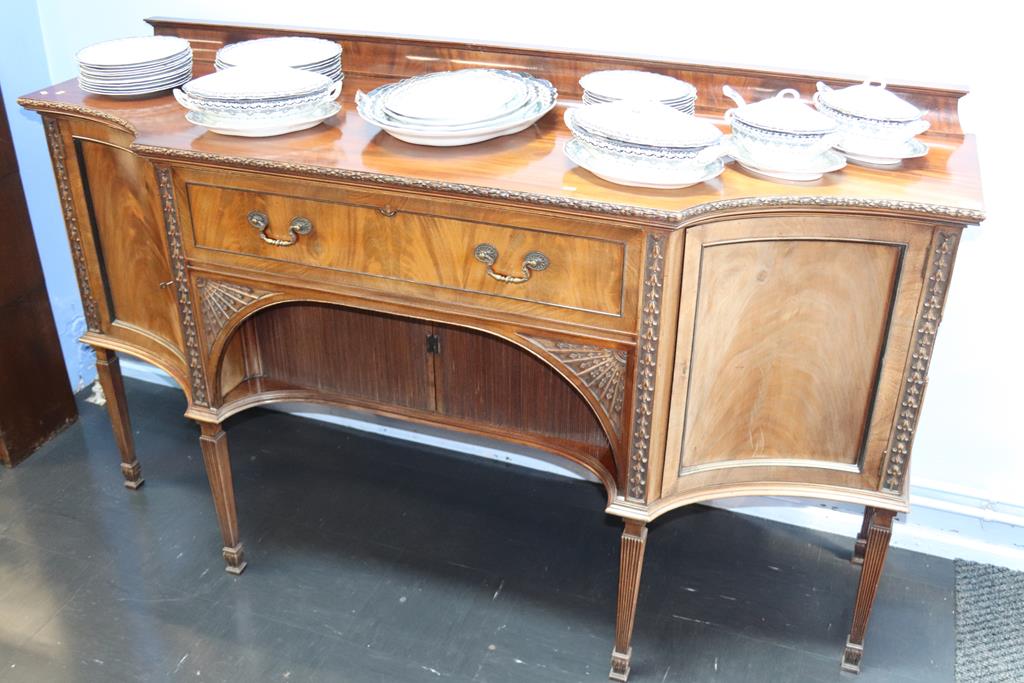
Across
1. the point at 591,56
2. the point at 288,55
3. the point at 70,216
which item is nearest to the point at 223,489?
the point at 70,216

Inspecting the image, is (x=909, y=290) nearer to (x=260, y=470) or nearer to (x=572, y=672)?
(x=572, y=672)

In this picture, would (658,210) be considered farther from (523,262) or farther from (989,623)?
(989,623)

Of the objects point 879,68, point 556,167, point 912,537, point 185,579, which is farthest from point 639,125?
point 185,579

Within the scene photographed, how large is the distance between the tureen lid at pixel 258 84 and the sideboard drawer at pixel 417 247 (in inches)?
6.0

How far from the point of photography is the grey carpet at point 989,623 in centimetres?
198

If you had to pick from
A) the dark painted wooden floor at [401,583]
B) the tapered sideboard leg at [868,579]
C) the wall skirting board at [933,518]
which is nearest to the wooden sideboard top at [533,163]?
the tapered sideboard leg at [868,579]

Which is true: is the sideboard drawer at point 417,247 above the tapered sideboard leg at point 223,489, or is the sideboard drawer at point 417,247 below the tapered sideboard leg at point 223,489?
above

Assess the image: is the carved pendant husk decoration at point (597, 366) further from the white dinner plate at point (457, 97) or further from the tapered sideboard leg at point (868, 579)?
the tapered sideboard leg at point (868, 579)

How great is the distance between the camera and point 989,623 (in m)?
2.09

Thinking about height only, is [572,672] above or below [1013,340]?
below

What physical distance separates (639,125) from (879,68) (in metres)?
0.61

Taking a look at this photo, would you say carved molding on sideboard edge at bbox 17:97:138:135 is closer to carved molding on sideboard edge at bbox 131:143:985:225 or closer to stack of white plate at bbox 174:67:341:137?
stack of white plate at bbox 174:67:341:137

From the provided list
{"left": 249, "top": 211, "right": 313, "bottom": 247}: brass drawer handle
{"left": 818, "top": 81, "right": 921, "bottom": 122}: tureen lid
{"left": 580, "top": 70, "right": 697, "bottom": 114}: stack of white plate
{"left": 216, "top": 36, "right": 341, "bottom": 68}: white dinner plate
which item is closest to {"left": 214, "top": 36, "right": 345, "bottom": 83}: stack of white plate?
{"left": 216, "top": 36, "right": 341, "bottom": 68}: white dinner plate

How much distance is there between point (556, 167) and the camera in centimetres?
166
